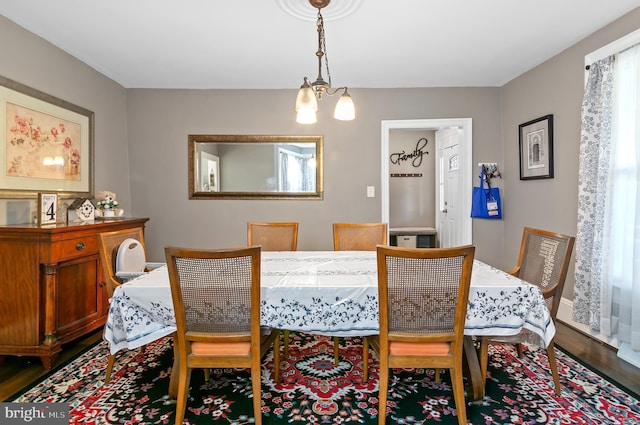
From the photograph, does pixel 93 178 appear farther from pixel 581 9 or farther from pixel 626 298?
pixel 626 298

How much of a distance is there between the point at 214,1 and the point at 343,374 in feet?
8.18

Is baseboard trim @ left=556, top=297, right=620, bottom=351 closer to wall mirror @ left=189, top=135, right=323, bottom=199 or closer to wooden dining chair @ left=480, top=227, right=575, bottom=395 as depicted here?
wooden dining chair @ left=480, top=227, right=575, bottom=395

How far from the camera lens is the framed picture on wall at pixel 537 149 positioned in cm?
314

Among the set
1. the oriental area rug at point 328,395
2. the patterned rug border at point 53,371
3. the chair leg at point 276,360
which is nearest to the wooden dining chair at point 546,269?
the oriental area rug at point 328,395

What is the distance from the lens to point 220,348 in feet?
5.29

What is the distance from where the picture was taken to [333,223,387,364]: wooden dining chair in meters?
2.84

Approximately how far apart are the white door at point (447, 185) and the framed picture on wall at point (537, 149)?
116 cm

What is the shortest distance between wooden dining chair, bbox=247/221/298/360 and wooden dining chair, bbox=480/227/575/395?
1601 mm

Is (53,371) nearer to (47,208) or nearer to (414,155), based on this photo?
(47,208)

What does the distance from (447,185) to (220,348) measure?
4403 millimetres

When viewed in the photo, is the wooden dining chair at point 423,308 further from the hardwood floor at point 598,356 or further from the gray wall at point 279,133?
the gray wall at point 279,133

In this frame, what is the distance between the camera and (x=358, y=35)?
2641 millimetres

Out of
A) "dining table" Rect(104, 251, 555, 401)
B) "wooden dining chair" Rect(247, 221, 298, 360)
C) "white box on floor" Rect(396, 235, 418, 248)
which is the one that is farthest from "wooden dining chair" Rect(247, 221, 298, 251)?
"white box on floor" Rect(396, 235, 418, 248)

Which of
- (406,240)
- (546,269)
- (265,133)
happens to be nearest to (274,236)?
(265,133)
